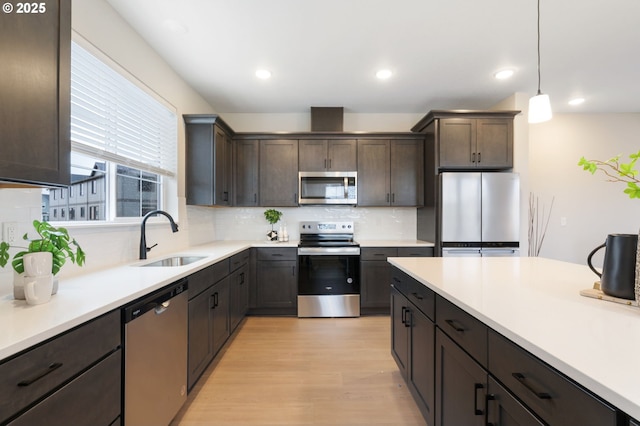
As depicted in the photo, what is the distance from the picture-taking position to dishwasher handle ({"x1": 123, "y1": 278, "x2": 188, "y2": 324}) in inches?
47.0

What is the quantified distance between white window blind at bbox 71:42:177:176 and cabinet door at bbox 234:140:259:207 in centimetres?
98

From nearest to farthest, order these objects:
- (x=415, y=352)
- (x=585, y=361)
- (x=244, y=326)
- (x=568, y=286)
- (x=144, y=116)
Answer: (x=585, y=361) → (x=568, y=286) → (x=415, y=352) → (x=144, y=116) → (x=244, y=326)

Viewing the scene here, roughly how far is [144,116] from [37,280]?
173 cm

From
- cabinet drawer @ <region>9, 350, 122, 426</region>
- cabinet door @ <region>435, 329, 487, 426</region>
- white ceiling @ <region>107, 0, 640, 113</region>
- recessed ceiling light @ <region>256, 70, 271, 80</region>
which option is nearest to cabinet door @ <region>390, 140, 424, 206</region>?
white ceiling @ <region>107, 0, 640, 113</region>

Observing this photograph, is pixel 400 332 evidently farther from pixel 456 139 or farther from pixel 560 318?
pixel 456 139

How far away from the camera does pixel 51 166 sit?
1.06 m

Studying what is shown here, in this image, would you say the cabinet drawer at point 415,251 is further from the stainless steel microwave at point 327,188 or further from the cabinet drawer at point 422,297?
the cabinet drawer at point 422,297

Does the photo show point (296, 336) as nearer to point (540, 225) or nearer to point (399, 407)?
point (399, 407)

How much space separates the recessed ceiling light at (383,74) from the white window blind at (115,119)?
218 cm

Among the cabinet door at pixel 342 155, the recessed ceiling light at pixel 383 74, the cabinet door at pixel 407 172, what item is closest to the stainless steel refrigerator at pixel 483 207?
the cabinet door at pixel 407 172

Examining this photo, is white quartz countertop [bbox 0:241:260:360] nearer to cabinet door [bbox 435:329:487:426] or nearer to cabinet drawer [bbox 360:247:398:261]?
cabinet door [bbox 435:329:487:426]

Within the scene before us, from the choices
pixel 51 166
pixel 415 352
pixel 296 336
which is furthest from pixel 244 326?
pixel 51 166

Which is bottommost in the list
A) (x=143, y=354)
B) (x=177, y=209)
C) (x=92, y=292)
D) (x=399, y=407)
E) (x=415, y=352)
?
(x=399, y=407)

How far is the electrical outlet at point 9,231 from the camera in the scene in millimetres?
1239
